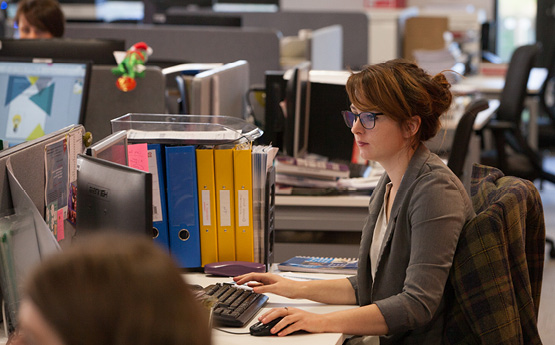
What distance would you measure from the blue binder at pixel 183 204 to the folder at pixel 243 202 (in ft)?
0.34

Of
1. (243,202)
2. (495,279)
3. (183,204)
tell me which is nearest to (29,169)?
(183,204)

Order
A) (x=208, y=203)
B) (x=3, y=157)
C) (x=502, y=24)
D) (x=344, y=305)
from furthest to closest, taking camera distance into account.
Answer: (x=502, y=24) < (x=208, y=203) < (x=344, y=305) < (x=3, y=157)

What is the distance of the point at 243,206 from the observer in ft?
6.24

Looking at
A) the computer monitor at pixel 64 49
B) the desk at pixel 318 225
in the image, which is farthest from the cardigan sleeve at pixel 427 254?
the computer monitor at pixel 64 49

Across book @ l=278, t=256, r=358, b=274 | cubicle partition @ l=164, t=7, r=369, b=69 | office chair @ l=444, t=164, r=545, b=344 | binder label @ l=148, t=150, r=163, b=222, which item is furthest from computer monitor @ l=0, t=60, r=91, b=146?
cubicle partition @ l=164, t=7, r=369, b=69

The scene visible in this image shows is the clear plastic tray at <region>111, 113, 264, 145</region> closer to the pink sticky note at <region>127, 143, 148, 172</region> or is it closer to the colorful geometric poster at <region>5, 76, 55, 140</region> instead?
the pink sticky note at <region>127, 143, 148, 172</region>

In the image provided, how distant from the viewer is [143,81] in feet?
8.89

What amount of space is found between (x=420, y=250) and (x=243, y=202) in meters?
0.54

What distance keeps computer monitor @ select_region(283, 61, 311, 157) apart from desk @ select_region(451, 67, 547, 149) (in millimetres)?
1802

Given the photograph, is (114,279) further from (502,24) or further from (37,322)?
(502,24)

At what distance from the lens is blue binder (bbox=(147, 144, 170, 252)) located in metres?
1.86

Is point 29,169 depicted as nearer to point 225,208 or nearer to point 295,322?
point 225,208

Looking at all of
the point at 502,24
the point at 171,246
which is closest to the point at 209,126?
the point at 171,246

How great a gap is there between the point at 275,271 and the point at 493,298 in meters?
0.65
